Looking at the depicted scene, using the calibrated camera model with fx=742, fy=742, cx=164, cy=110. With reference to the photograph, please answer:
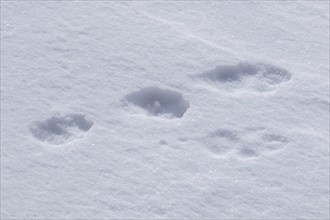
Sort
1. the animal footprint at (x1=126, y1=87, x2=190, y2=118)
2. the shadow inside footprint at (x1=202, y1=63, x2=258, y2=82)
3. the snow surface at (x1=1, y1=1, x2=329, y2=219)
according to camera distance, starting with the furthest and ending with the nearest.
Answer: the shadow inside footprint at (x1=202, y1=63, x2=258, y2=82) < the animal footprint at (x1=126, y1=87, x2=190, y2=118) < the snow surface at (x1=1, y1=1, x2=329, y2=219)

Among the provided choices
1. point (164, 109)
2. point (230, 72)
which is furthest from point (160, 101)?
point (230, 72)

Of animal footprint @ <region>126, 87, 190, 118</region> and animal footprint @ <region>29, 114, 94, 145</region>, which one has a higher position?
animal footprint @ <region>29, 114, 94, 145</region>

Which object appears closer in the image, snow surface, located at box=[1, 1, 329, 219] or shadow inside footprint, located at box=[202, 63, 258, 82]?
snow surface, located at box=[1, 1, 329, 219]

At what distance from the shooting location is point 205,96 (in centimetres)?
243

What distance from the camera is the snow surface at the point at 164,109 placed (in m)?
2.13

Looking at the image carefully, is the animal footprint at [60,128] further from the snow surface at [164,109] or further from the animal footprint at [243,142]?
the animal footprint at [243,142]

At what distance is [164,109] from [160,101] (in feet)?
0.14

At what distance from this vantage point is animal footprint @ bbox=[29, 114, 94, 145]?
2285 mm

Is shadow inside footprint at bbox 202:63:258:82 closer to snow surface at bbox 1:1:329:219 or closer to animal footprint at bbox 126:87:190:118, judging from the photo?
snow surface at bbox 1:1:329:219

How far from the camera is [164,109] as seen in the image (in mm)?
2398

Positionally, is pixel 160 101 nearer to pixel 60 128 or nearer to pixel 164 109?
pixel 164 109

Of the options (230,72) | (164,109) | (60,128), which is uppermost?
(60,128)

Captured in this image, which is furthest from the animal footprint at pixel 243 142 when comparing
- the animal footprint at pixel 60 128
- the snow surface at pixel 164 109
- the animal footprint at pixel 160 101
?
the animal footprint at pixel 60 128

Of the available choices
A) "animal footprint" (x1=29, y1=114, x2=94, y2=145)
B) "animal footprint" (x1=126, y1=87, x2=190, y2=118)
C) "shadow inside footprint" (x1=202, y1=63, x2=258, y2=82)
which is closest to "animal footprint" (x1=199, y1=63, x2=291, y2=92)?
"shadow inside footprint" (x1=202, y1=63, x2=258, y2=82)
